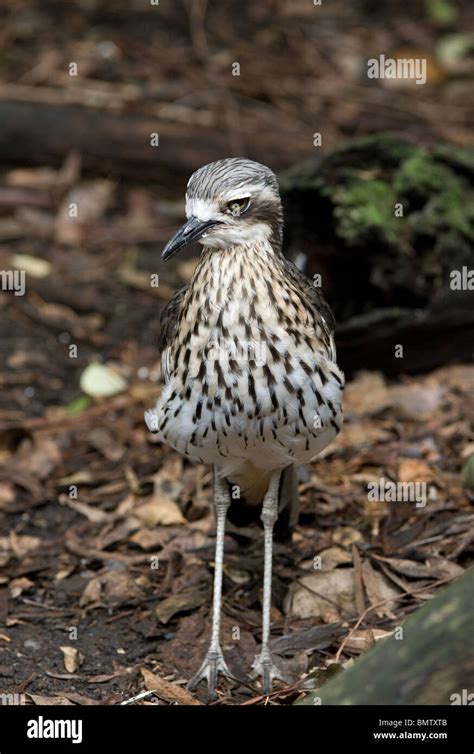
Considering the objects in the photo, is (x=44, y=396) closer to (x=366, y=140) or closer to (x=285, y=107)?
(x=366, y=140)

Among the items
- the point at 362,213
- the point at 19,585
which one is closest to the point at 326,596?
the point at 19,585

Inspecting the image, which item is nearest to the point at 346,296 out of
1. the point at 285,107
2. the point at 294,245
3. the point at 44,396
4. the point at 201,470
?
the point at 294,245

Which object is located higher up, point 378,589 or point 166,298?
point 166,298

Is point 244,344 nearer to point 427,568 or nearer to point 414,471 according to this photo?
point 427,568

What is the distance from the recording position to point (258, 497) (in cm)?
613

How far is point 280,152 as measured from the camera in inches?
409

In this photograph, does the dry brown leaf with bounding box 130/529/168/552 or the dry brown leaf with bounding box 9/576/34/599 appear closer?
the dry brown leaf with bounding box 9/576/34/599

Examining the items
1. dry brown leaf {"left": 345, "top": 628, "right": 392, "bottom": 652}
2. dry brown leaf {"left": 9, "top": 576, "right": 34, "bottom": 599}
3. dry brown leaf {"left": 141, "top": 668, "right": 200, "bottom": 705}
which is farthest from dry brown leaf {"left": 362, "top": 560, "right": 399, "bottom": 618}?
dry brown leaf {"left": 9, "top": 576, "right": 34, "bottom": 599}

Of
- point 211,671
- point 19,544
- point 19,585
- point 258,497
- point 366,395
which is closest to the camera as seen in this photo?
point 211,671

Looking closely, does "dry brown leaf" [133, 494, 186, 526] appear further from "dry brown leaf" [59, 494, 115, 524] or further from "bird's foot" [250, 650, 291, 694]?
"bird's foot" [250, 650, 291, 694]

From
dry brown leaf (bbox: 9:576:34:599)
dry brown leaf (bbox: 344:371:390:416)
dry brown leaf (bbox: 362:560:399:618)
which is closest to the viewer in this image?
dry brown leaf (bbox: 362:560:399:618)

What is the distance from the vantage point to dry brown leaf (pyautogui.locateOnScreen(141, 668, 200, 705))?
5.21 metres

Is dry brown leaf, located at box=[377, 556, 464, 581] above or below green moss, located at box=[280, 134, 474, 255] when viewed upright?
below

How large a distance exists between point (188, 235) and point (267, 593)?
194 centimetres
